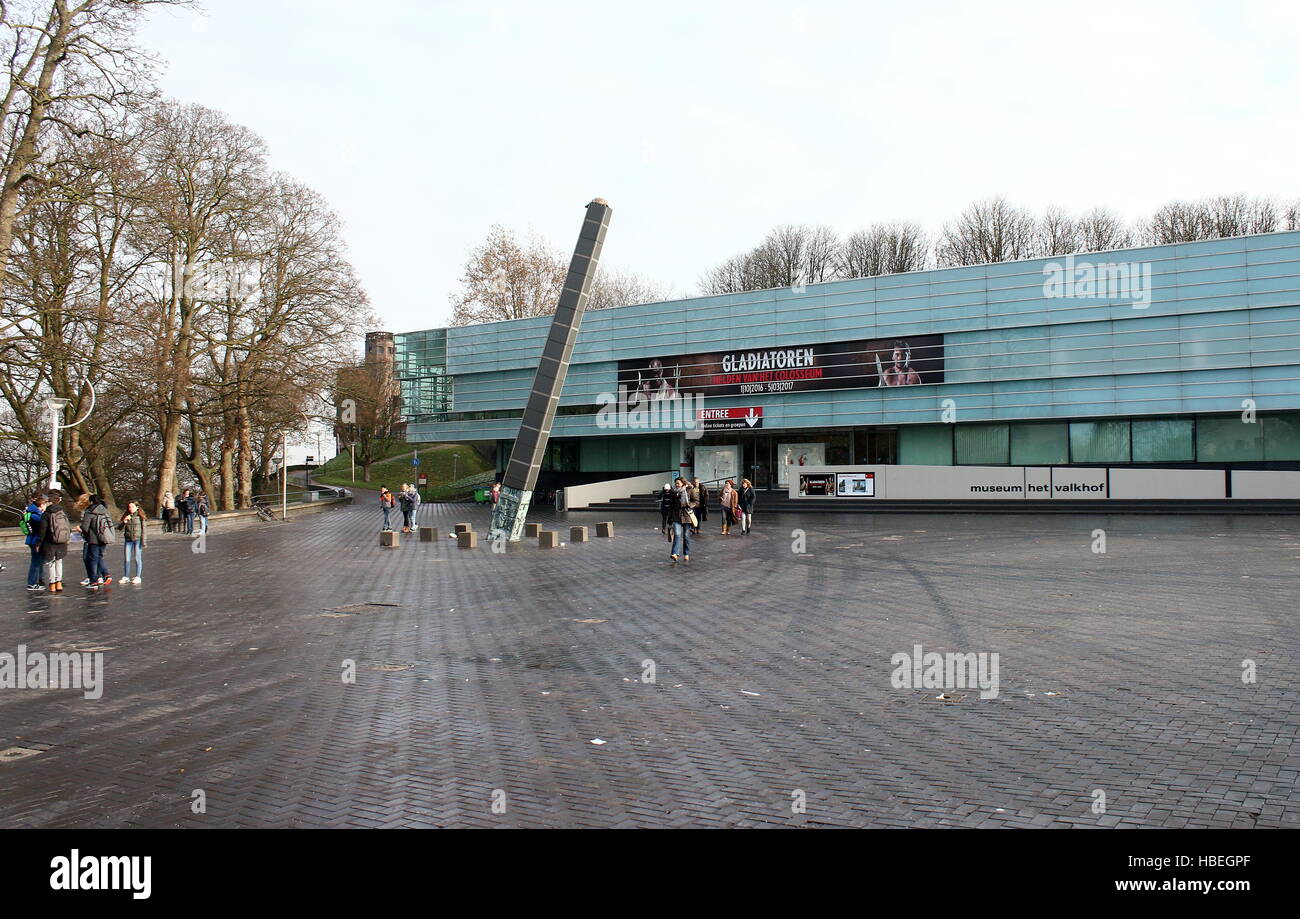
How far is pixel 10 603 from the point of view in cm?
1496

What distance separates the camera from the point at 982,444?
145ft

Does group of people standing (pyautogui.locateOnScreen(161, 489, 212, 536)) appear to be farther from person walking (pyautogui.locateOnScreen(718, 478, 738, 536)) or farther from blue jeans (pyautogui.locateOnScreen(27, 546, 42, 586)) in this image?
person walking (pyautogui.locateOnScreen(718, 478, 738, 536))

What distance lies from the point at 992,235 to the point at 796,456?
953 inches

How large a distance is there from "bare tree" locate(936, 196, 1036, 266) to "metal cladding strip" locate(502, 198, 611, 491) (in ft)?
131

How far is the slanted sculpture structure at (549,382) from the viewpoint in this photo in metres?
27.7

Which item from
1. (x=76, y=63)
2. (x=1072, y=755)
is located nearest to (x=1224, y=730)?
(x=1072, y=755)

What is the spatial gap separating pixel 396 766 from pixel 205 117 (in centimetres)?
3823

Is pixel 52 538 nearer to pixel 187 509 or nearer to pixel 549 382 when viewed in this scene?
pixel 549 382

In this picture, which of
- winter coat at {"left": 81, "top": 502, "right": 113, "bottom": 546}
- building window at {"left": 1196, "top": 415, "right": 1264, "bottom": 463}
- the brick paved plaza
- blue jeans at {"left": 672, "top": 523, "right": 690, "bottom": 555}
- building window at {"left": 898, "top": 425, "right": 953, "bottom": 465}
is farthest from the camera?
building window at {"left": 898, "top": 425, "right": 953, "bottom": 465}

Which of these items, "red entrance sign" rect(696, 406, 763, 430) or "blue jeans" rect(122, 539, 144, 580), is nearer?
"blue jeans" rect(122, 539, 144, 580)

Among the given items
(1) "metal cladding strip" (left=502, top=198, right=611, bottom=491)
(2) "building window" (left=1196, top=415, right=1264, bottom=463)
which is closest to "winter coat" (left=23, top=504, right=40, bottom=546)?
(1) "metal cladding strip" (left=502, top=198, right=611, bottom=491)

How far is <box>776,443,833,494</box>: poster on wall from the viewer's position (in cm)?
4834

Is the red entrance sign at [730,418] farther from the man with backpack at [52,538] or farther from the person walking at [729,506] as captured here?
the man with backpack at [52,538]

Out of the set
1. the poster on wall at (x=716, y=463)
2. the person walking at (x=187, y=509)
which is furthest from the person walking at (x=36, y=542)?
the poster on wall at (x=716, y=463)
